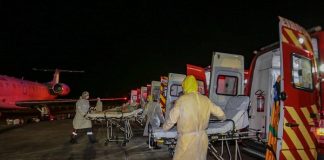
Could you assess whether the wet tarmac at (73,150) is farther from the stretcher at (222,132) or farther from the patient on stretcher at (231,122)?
the stretcher at (222,132)

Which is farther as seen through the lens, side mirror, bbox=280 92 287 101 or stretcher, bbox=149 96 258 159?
stretcher, bbox=149 96 258 159

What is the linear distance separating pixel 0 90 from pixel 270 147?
21082mm

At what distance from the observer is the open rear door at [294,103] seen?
4828 millimetres

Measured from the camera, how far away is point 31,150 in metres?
9.67

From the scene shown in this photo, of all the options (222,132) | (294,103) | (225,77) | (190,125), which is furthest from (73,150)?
(294,103)

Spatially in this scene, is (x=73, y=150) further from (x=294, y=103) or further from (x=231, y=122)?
(x=294, y=103)

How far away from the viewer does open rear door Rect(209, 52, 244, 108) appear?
879 cm

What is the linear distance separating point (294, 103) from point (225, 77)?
13.5ft

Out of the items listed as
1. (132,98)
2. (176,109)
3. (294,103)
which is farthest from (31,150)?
(132,98)

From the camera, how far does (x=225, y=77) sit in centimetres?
902

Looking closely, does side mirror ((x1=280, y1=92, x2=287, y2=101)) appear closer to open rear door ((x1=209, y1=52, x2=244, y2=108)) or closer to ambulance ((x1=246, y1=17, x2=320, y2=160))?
ambulance ((x1=246, y1=17, x2=320, y2=160))

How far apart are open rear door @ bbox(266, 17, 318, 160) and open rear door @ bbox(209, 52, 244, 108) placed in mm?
3384

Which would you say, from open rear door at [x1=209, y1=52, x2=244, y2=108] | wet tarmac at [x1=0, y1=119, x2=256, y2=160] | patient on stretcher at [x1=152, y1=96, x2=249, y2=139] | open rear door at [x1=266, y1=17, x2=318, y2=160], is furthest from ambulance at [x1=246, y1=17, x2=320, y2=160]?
open rear door at [x1=209, y1=52, x2=244, y2=108]

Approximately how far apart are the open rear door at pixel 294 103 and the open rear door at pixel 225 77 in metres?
3.38
